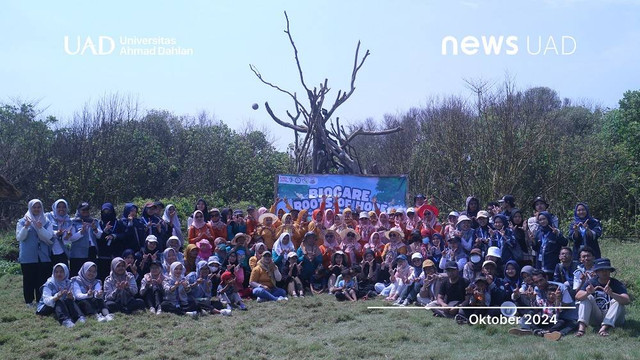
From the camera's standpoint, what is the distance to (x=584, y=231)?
30.2 feet

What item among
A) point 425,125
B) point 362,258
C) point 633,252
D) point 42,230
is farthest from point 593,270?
point 425,125

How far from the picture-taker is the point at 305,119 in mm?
14781

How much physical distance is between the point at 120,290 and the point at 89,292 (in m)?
0.43

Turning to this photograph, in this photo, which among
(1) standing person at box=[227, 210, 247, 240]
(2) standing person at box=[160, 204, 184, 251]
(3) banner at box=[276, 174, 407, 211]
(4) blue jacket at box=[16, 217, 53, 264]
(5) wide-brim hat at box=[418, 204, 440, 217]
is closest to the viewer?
(4) blue jacket at box=[16, 217, 53, 264]

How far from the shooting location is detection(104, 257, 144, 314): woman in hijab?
9.20 meters

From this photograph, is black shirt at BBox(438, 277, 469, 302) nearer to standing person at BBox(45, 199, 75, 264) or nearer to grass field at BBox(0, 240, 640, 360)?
grass field at BBox(0, 240, 640, 360)

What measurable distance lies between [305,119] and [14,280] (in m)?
6.63

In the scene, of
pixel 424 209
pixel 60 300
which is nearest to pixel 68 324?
pixel 60 300

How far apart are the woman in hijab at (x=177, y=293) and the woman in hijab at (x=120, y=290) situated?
39 cm

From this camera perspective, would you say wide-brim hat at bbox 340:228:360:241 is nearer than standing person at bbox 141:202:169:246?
No

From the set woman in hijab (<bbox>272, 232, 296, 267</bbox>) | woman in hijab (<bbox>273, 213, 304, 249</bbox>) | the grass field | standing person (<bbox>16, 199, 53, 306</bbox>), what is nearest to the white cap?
the grass field

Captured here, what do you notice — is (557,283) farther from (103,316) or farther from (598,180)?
(598,180)

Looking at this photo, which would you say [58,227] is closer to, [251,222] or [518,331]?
[251,222]

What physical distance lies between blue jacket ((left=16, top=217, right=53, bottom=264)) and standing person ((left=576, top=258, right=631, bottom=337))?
23.5 feet
